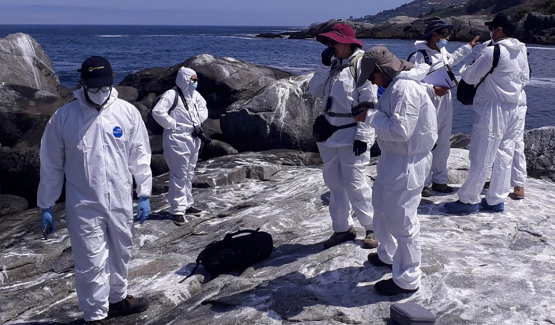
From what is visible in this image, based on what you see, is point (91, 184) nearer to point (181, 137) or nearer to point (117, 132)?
point (117, 132)

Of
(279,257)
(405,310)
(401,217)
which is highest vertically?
(401,217)

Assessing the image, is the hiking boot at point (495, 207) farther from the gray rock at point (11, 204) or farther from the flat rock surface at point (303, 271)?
the gray rock at point (11, 204)

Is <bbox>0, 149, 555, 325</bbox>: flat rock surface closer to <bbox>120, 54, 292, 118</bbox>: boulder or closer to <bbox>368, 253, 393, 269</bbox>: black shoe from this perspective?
<bbox>368, 253, 393, 269</bbox>: black shoe

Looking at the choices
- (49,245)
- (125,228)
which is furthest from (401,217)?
(49,245)

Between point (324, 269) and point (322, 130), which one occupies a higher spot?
point (322, 130)

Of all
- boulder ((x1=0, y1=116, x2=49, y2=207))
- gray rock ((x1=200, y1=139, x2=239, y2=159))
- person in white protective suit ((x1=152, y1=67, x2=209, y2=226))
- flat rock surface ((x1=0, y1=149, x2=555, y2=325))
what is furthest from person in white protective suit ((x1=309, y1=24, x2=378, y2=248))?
boulder ((x1=0, y1=116, x2=49, y2=207))

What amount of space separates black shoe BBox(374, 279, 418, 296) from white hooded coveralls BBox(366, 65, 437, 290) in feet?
0.20

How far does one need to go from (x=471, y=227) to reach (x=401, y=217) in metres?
2.13

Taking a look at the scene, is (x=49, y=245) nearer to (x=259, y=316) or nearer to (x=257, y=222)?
(x=257, y=222)

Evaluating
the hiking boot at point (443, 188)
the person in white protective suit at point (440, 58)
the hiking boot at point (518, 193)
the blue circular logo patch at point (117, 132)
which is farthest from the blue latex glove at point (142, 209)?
the hiking boot at point (518, 193)

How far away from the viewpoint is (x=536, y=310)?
461 cm

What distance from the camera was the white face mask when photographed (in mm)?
4812

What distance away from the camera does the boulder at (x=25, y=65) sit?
17.9 meters

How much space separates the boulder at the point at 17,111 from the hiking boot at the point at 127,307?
365 inches
